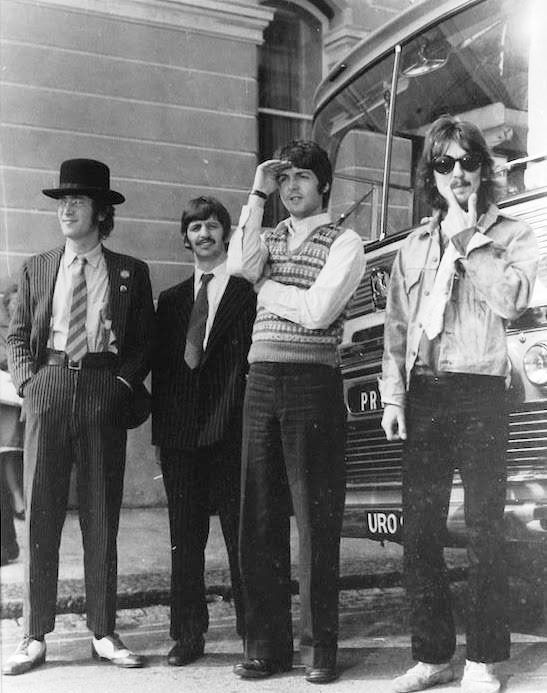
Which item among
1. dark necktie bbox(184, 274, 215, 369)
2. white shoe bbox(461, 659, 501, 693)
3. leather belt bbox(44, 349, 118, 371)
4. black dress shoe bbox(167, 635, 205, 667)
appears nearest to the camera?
white shoe bbox(461, 659, 501, 693)

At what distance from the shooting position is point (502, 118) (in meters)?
3.08

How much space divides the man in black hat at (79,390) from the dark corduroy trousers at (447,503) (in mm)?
1040

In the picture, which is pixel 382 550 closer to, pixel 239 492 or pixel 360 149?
pixel 239 492

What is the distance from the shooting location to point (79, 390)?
3.21m

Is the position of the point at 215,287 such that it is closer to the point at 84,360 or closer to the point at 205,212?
the point at 205,212

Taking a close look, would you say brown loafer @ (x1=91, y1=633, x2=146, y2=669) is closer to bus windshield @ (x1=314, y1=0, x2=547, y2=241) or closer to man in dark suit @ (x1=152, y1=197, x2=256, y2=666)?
man in dark suit @ (x1=152, y1=197, x2=256, y2=666)

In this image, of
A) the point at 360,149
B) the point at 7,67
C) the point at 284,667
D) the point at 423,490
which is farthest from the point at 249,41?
the point at 284,667

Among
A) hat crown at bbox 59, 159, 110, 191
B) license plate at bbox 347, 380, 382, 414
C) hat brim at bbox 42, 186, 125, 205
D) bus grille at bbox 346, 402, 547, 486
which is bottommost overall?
bus grille at bbox 346, 402, 547, 486

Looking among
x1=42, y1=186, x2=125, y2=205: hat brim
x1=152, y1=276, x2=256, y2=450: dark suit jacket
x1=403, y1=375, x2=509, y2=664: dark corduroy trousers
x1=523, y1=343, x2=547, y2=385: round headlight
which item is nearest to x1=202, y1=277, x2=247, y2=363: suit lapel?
x1=152, y1=276, x2=256, y2=450: dark suit jacket

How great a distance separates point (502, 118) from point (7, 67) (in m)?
1.90

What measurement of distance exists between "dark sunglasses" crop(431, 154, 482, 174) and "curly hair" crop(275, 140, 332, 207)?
428 millimetres

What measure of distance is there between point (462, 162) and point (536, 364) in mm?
663

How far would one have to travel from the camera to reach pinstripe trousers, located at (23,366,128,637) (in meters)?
3.18

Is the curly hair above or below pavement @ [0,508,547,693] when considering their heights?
above
